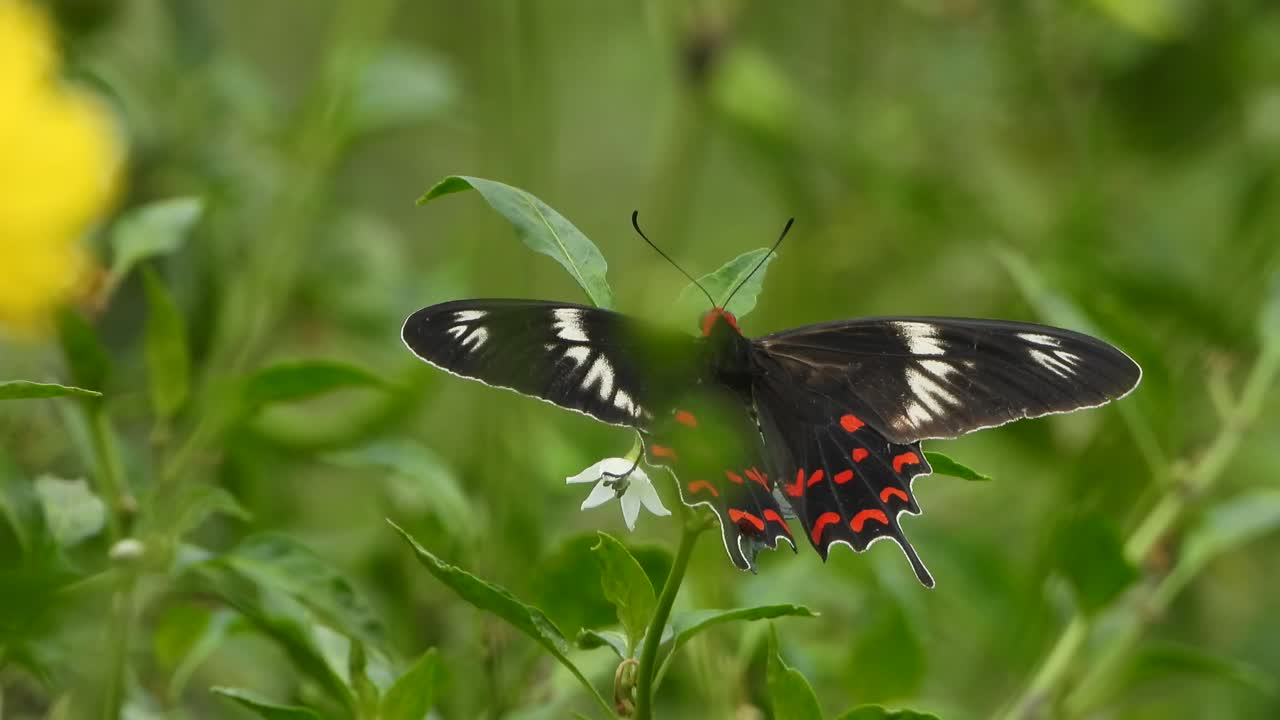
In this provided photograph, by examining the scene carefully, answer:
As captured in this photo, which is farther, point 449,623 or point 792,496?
point 449,623

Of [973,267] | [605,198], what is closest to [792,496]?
[973,267]

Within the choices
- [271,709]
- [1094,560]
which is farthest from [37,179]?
[1094,560]

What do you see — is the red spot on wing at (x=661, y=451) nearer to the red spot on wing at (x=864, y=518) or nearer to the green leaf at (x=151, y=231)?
the red spot on wing at (x=864, y=518)

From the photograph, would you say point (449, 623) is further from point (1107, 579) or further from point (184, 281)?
point (1107, 579)

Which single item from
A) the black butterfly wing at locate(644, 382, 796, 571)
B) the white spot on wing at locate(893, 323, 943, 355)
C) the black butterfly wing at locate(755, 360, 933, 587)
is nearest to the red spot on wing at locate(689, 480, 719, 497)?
the black butterfly wing at locate(644, 382, 796, 571)

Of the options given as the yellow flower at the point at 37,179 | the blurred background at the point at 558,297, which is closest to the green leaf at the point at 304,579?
the blurred background at the point at 558,297

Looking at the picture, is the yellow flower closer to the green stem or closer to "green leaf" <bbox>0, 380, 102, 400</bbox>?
"green leaf" <bbox>0, 380, 102, 400</bbox>

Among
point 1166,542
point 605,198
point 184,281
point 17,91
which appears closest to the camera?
point 17,91
